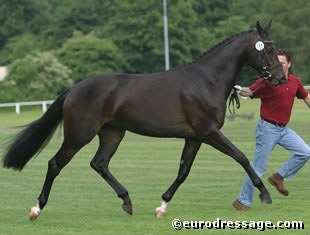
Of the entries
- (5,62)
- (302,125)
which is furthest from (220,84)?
(5,62)

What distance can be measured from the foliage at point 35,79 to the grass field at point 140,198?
3628 centimetres

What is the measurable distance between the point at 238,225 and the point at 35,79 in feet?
163

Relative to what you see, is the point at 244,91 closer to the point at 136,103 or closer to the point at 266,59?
the point at 266,59

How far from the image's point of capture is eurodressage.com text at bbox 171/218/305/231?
9664 millimetres

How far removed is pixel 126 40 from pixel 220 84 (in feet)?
202

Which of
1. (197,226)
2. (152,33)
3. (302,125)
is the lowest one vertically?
(152,33)

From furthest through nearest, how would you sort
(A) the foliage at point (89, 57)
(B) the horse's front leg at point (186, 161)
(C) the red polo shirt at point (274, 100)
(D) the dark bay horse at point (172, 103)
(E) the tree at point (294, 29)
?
(E) the tree at point (294, 29)
(A) the foliage at point (89, 57)
(C) the red polo shirt at point (274, 100)
(B) the horse's front leg at point (186, 161)
(D) the dark bay horse at point (172, 103)

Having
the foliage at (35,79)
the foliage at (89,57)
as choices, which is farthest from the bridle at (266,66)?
the foliage at (89,57)

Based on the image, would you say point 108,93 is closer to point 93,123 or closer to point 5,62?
point 93,123

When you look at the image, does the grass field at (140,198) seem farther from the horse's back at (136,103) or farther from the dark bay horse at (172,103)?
the horse's back at (136,103)

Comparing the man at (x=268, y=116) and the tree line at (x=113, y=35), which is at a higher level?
the man at (x=268, y=116)

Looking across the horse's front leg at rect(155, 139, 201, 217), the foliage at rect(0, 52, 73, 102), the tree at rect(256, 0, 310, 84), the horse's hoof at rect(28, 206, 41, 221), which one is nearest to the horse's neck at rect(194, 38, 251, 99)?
the horse's front leg at rect(155, 139, 201, 217)

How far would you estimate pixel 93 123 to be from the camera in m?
10.9

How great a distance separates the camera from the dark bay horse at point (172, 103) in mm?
10750
